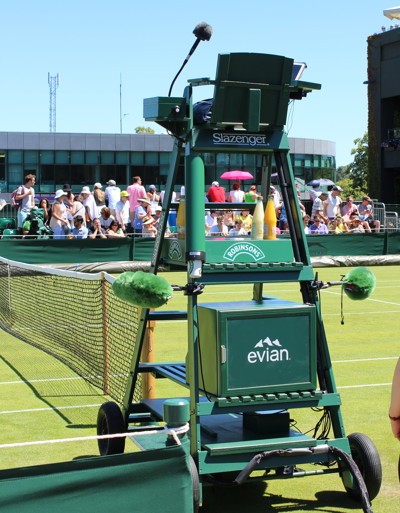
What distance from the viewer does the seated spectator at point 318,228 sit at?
27219mm

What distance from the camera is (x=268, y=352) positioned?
5.56m

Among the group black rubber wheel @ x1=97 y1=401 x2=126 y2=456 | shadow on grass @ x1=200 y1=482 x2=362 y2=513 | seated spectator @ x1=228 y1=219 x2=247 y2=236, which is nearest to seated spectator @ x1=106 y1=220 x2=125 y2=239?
seated spectator @ x1=228 y1=219 x2=247 y2=236

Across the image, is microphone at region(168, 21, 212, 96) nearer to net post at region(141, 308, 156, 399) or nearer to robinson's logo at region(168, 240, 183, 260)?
robinson's logo at region(168, 240, 183, 260)

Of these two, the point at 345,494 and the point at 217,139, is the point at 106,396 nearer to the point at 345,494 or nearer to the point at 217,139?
the point at 345,494

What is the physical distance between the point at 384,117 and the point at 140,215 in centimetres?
2832

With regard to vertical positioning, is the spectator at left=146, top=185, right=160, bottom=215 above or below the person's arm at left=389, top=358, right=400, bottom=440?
above

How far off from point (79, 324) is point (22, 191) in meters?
10.2

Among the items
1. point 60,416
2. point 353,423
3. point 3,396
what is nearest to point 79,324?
point 3,396

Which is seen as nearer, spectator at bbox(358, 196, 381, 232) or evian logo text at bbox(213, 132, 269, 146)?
evian logo text at bbox(213, 132, 269, 146)

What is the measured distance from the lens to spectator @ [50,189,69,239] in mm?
23344

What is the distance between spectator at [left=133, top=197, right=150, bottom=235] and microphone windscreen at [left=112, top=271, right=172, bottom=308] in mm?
19064

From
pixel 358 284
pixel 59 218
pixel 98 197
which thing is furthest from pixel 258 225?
pixel 98 197

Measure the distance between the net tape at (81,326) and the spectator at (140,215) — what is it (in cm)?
534

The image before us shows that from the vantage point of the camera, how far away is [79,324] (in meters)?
13.2
